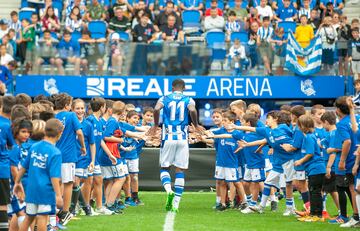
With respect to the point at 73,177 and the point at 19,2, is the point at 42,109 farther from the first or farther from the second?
the point at 19,2

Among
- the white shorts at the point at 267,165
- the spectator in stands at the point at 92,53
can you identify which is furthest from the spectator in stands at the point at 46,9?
the white shorts at the point at 267,165

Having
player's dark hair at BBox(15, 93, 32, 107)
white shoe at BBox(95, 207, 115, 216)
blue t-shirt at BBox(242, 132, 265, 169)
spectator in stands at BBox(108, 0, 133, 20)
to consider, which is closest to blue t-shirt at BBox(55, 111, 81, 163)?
player's dark hair at BBox(15, 93, 32, 107)

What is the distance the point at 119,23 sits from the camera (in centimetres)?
2820

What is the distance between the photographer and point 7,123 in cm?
1135

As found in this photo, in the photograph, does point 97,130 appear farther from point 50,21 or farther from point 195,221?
point 50,21

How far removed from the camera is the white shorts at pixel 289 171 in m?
15.4

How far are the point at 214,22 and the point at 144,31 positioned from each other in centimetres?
199

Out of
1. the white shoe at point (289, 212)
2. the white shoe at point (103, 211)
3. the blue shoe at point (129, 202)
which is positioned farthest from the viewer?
the blue shoe at point (129, 202)

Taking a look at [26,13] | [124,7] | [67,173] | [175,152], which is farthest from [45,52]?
[67,173]

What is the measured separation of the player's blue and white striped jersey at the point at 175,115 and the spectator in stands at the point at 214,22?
11.8m

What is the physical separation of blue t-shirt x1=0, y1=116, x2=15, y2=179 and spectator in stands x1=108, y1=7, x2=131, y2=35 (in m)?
16.9

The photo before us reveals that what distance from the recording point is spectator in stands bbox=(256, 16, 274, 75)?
2546 cm

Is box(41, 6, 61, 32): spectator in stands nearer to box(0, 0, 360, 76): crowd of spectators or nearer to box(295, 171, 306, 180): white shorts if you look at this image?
box(0, 0, 360, 76): crowd of spectators

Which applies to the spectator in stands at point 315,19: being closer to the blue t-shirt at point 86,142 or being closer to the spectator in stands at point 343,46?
the spectator in stands at point 343,46
